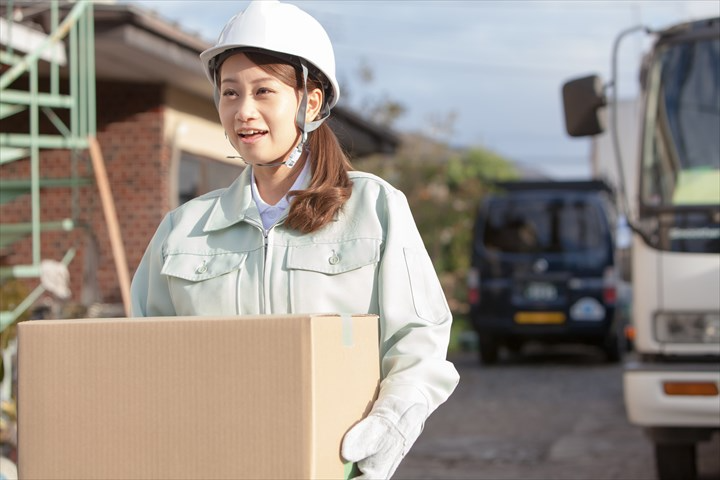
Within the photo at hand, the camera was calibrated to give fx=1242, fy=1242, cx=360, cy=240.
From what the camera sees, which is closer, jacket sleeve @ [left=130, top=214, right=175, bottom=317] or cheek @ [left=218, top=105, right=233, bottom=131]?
cheek @ [left=218, top=105, right=233, bottom=131]

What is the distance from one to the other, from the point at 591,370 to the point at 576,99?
10002 mm

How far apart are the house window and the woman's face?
9716 mm

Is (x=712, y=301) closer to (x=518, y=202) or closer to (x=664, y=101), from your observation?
(x=664, y=101)

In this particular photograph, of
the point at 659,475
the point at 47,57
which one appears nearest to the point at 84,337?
the point at 659,475

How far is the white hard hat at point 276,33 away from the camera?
2.55 metres

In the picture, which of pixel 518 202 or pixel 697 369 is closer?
pixel 697 369

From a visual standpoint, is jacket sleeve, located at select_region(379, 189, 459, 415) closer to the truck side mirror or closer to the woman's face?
the woman's face

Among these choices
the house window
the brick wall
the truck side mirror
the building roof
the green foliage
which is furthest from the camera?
the green foliage

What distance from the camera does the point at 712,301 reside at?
6434 mm

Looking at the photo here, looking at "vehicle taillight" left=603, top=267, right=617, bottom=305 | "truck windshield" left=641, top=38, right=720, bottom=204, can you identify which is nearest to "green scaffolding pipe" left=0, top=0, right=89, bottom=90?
"truck windshield" left=641, top=38, right=720, bottom=204

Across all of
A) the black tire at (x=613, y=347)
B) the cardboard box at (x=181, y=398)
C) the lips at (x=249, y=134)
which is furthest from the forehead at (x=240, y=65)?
the black tire at (x=613, y=347)

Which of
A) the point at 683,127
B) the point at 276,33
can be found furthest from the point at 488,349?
the point at 276,33

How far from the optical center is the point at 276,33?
255 centimetres

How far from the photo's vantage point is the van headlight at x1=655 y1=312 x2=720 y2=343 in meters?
6.47
